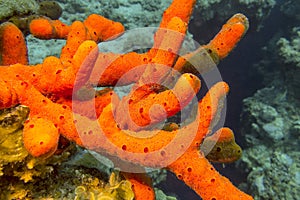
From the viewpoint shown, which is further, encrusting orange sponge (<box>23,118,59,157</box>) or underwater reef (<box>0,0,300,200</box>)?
underwater reef (<box>0,0,300,200</box>)

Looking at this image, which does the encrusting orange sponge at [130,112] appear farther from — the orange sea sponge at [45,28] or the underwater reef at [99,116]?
the orange sea sponge at [45,28]

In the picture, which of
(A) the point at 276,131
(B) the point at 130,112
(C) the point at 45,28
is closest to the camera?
(B) the point at 130,112

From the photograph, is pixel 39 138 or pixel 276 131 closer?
pixel 39 138

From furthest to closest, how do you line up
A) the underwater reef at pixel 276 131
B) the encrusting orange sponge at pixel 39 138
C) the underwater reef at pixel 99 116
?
the underwater reef at pixel 276 131, the underwater reef at pixel 99 116, the encrusting orange sponge at pixel 39 138

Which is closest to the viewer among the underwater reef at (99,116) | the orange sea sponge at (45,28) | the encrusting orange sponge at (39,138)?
the encrusting orange sponge at (39,138)

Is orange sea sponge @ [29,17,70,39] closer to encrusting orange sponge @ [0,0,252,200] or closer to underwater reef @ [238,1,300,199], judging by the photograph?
encrusting orange sponge @ [0,0,252,200]

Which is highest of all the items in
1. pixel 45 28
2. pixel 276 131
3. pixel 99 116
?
pixel 45 28

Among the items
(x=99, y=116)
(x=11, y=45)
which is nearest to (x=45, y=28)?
(x=11, y=45)

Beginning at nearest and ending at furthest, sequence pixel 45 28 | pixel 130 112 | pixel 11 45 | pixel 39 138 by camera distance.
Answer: pixel 39 138, pixel 130 112, pixel 11 45, pixel 45 28

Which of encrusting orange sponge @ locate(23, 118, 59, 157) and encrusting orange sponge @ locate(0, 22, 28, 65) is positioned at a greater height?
encrusting orange sponge @ locate(0, 22, 28, 65)

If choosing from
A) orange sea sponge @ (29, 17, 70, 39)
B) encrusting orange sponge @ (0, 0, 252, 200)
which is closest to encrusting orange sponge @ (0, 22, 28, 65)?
orange sea sponge @ (29, 17, 70, 39)

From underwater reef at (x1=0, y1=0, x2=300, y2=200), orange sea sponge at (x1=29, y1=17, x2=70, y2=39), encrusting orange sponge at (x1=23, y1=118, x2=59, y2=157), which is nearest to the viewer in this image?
encrusting orange sponge at (x1=23, y1=118, x2=59, y2=157)

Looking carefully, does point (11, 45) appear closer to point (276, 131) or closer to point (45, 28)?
point (45, 28)

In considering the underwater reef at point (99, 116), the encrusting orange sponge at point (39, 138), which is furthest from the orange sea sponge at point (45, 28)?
the encrusting orange sponge at point (39, 138)
